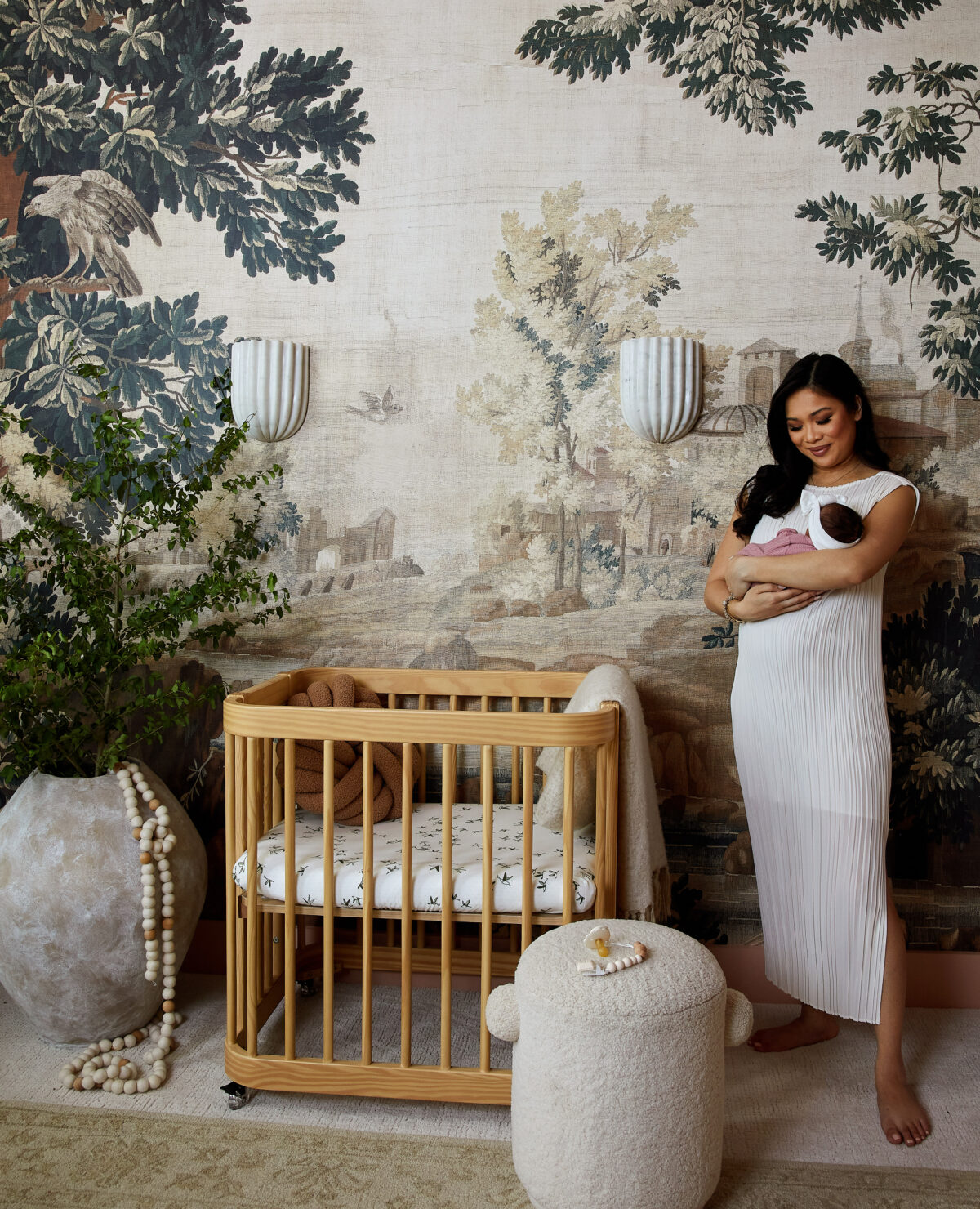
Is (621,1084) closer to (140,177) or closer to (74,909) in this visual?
(74,909)

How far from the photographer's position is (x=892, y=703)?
2.29 metres

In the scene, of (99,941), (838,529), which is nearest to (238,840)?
(99,941)

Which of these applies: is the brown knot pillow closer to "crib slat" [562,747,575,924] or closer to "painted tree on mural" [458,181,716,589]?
"crib slat" [562,747,575,924]

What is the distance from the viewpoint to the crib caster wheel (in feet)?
6.03

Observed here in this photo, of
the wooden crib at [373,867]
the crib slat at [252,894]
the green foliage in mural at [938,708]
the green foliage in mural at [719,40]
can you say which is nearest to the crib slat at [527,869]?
the wooden crib at [373,867]

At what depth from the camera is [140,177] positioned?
Answer: 7.88 ft

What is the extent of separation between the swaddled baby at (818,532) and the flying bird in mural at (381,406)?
3.19 feet

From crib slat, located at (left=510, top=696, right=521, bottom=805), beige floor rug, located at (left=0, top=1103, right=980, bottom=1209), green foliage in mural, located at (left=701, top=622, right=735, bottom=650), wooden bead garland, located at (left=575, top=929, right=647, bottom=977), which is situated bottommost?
beige floor rug, located at (left=0, top=1103, right=980, bottom=1209)

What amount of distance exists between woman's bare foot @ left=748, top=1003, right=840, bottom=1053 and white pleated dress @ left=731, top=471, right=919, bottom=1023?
18cm

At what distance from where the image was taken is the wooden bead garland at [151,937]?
1.95m

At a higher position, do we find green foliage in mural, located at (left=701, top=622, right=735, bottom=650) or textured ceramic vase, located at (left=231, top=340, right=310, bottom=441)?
textured ceramic vase, located at (left=231, top=340, right=310, bottom=441)

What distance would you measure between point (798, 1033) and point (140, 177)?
8.88 feet

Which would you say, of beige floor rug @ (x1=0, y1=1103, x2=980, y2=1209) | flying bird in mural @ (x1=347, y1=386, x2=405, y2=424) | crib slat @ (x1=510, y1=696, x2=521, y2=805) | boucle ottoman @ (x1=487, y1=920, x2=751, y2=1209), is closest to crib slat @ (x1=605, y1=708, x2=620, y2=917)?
boucle ottoman @ (x1=487, y1=920, x2=751, y2=1209)

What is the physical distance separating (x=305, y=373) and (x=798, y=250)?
1288 mm
